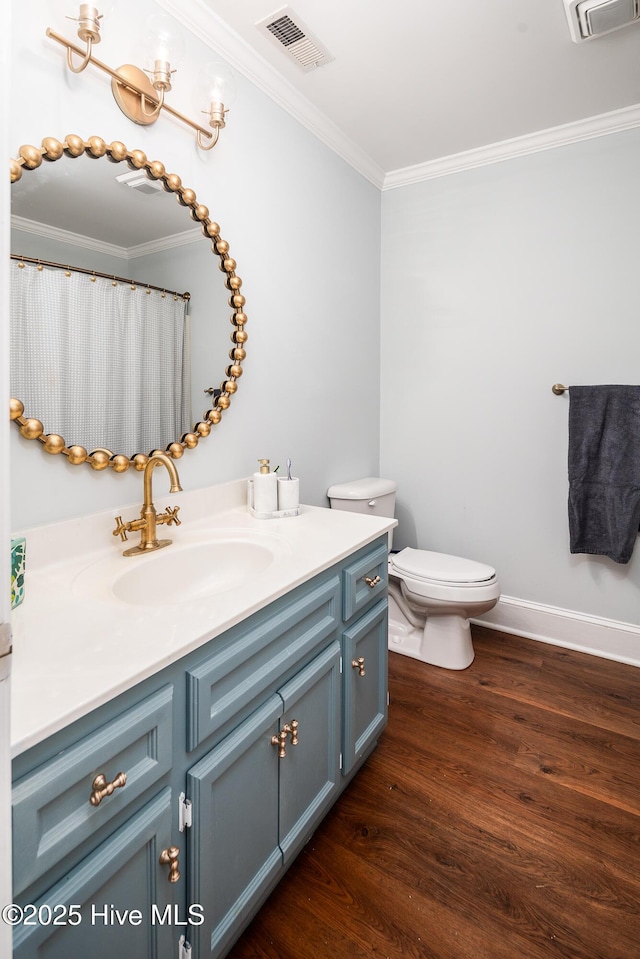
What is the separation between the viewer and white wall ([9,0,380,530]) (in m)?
1.23

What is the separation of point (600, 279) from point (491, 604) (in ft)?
5.23

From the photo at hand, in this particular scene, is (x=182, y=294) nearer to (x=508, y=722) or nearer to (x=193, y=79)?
(x=193, y=79)

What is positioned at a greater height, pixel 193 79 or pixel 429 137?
pixel 429 137

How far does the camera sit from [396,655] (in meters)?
2.49

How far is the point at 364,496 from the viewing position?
244cm

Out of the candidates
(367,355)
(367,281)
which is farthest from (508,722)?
(367,281)

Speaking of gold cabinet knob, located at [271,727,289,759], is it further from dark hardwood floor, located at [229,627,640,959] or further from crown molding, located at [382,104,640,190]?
crown molding, located at [382,104,640,190]

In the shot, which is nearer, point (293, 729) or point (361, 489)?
point (293, 729)

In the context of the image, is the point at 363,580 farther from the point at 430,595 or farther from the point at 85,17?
the point at 85,17

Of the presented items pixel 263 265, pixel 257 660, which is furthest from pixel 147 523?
pixel 263 265

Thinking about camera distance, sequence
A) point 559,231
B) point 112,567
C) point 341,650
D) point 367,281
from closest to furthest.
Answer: point 112,567 → point 341,650 → point 559,231 → point 367,281

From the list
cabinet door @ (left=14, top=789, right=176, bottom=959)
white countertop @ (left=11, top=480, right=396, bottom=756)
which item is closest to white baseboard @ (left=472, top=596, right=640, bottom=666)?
white countertop @ (left=11, top=480, right=396, bottom=756)

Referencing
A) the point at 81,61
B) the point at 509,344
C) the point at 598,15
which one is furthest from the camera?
the point at 509,344

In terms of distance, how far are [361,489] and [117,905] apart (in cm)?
186
